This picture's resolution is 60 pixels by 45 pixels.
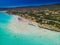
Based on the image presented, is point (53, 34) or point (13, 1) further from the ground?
point (13, 1)

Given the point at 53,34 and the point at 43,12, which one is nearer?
the point at 53,34

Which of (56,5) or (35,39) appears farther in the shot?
(56,5)

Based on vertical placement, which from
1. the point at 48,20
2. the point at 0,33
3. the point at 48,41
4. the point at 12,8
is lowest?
the point at 48,41

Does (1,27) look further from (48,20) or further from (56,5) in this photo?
(56,5)

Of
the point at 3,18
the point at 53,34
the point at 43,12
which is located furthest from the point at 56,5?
the point at 3,18

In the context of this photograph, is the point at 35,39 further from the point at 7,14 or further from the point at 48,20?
the point at 7,14

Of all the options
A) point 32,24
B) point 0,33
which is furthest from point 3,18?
point 32,24
